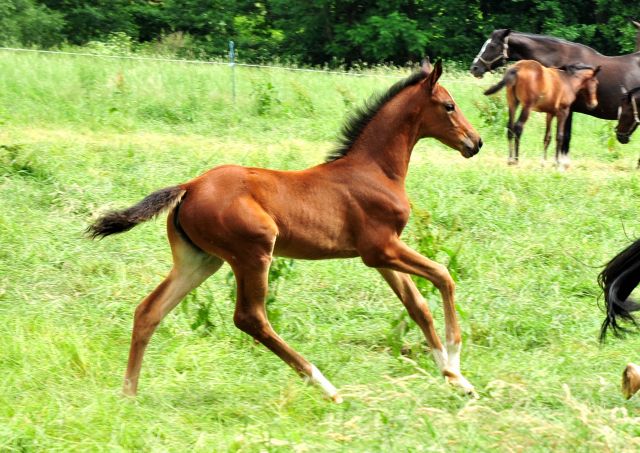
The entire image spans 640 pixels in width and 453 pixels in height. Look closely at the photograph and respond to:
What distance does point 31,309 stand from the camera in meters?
5.19

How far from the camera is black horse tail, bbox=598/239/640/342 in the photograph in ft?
14.3

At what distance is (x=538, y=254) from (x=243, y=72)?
29.7 ft

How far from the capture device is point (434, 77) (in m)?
4.52

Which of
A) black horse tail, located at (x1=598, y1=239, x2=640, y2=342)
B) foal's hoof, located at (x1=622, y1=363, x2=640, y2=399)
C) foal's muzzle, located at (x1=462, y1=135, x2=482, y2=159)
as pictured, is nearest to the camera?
foal's hoof, located at (x1=622, y1=363, x2=640, y2=399)

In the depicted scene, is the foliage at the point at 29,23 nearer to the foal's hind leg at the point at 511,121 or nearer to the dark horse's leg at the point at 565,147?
the foal's hind leg at the point at 511,121

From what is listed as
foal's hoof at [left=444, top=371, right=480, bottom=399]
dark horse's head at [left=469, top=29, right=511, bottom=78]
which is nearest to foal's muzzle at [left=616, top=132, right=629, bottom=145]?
dark horse's head at [left=469, top=29, right=511, bottom=78]

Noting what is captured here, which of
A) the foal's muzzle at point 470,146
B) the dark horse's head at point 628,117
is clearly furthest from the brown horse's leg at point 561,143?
the foal's muzzle at point 470,146

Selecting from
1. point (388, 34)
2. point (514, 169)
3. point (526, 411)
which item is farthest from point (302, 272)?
point (388, 34)

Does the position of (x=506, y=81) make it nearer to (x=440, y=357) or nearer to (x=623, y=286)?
(x=623, y=286)

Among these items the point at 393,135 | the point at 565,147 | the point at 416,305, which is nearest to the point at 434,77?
the point at 393,135

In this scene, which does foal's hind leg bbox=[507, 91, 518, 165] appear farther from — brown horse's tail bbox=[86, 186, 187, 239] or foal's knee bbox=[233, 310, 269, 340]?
brown horse's tail bbox=[86, 186, 187, 239]

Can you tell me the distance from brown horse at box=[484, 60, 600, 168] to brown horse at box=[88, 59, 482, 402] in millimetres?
5992

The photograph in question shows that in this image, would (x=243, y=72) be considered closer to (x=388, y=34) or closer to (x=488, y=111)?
(x=488, y=111)

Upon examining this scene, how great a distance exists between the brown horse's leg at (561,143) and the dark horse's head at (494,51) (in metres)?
1.85
